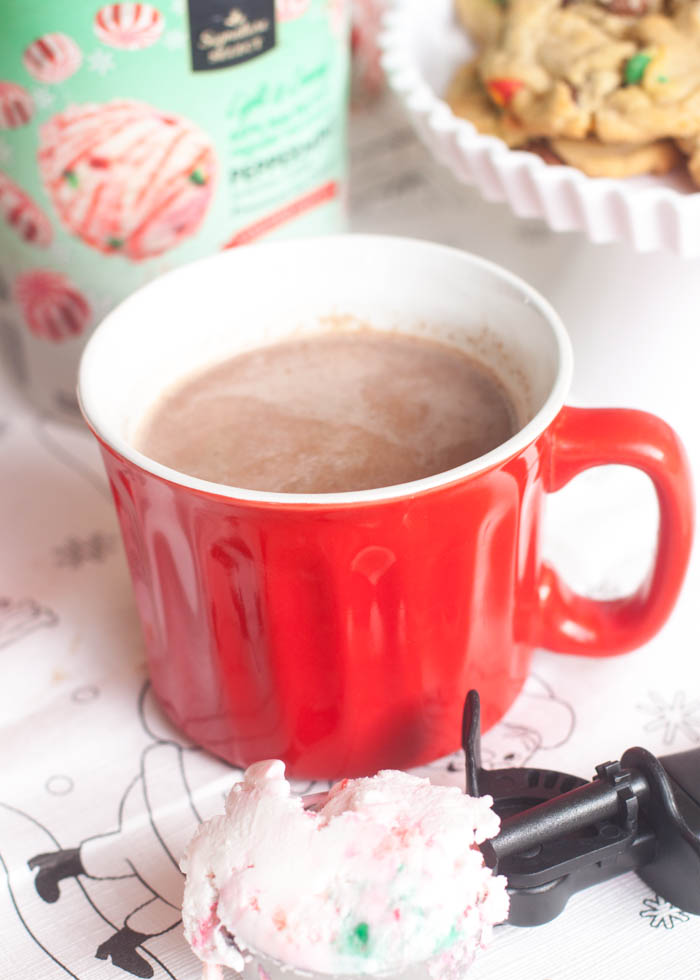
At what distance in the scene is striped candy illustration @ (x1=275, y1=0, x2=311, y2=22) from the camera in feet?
1.94

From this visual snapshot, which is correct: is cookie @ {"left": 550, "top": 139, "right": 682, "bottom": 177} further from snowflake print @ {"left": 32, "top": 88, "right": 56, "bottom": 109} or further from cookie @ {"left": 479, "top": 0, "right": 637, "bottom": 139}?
snowflake print @ {"left": 32, "top": 88, "right": 56, "bottom": 109}

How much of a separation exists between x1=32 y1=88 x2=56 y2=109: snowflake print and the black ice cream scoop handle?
407mm

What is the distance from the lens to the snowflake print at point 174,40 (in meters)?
0.56

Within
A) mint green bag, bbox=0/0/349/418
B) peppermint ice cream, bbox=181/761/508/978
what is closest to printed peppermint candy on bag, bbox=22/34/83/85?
mint green bag, bbox=0/0/349/418

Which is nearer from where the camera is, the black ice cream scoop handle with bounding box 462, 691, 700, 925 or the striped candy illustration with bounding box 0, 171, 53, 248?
the black ice cream scoop handle with bounding box 462, 691, 700, 925

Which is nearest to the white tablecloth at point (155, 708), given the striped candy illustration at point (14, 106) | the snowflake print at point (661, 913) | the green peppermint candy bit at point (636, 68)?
the snowflake print at point (661, 913)

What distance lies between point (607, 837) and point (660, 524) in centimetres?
15

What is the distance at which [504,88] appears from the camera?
0.60 m

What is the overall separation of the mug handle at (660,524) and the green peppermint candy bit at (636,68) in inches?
8.6

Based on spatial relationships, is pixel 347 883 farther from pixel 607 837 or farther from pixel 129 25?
pixel 129 25

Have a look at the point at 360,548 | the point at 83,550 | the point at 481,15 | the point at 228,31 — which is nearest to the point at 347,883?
the point at 360,548

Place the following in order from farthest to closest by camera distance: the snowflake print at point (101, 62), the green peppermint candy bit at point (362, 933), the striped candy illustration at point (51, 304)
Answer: the striped candy illustration at point (51, 304) < the snowflake print at point (101, 62) < the green peppermint candy bit at point (362, 933)

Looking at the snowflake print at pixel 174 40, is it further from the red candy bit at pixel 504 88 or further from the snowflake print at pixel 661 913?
the snowflake print at pixel 661 913

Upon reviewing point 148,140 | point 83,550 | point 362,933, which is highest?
point 148,140
